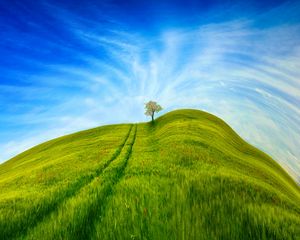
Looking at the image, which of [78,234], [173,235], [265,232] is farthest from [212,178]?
[78,234]

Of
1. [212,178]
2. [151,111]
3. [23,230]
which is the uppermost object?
[151,111]

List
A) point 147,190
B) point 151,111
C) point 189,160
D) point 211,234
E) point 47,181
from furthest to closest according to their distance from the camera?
point 151,111 → point 189,160 → point 47,181 → point 147,190 → point 211,234

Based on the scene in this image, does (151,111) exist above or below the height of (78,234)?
above

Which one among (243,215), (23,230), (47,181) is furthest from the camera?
(47,181)

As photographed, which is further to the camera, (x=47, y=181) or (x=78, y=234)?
(x=47, y=181)

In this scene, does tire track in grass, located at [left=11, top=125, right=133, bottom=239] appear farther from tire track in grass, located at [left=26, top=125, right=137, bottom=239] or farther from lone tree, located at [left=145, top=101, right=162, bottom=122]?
lone tree, located at [left=145, top=101, right=162, bottom=122]

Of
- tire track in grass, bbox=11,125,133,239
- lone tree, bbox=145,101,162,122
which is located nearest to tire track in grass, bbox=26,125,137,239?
tire track in grass, bbox=11,125,133,239

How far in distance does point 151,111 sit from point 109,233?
234 feet

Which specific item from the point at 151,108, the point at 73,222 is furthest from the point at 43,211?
the point at 151,108

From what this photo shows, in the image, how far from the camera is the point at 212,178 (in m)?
9.30

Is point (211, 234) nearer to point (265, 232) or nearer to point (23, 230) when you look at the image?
point (265, 232)

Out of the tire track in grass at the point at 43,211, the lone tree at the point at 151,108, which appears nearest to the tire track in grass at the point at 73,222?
the tire track in grass at the point at 43,211

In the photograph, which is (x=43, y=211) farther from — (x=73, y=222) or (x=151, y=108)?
(x=151, y=108)

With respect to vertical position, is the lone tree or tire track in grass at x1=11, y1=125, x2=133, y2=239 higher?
the lone tree
